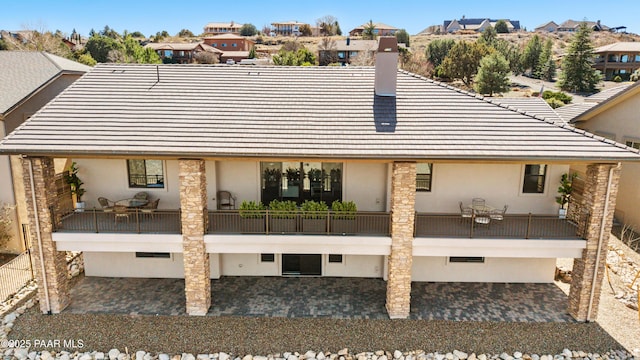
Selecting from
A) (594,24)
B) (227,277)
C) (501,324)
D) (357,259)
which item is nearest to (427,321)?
(501,324)

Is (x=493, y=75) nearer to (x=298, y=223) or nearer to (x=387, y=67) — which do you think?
(x=387, y=67)

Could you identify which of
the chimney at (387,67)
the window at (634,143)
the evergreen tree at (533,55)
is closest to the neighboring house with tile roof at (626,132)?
the window at (634,143)

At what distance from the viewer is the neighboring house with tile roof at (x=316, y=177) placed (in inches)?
452

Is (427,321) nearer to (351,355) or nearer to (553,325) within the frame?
(351,355)

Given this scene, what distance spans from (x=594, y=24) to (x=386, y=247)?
453 feet

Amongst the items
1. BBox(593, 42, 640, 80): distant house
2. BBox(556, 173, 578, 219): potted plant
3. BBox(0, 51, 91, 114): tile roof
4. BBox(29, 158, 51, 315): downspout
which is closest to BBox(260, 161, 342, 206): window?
BBox(29, 158, 51, 315): downspout

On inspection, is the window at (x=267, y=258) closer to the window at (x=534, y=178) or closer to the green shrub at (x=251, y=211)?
the green shrub at (x=251, y=211)

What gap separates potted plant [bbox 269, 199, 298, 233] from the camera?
12.5m

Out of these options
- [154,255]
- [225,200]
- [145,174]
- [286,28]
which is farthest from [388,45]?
[286,28]

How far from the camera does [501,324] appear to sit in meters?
12.3

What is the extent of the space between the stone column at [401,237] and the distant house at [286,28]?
391 ft

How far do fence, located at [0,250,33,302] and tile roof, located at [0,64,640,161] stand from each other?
649 centimetres

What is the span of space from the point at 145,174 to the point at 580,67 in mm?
53413

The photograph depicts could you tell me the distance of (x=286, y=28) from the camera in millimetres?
124500
